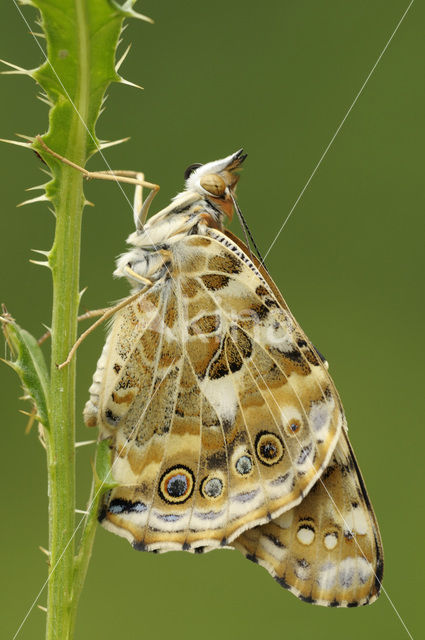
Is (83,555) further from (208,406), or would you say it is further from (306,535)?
(306,535)

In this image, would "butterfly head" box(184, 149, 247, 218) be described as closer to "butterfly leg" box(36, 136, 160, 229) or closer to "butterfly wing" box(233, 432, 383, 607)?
"butterfly leg" box(36, 136, 160, 229)

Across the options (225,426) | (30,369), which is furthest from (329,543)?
(30,369)

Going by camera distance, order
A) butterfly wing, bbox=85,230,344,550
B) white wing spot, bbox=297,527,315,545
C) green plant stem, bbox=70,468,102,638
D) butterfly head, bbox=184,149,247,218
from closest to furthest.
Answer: green plant stem, bbox=70,468,102,638
butterfly wing, bbox=85,230,344,550
white wing spot, bbox=297,527,315,545
butterfly head, bbox=184,149,247,218

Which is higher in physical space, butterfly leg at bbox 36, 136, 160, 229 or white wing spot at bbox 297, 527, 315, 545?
butterfly leg at bbox 36, 136, 160, 229

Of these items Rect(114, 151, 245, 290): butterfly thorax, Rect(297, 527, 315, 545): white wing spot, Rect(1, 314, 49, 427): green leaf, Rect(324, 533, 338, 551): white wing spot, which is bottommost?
Rect(297, 527, 315, 545): white wing spot

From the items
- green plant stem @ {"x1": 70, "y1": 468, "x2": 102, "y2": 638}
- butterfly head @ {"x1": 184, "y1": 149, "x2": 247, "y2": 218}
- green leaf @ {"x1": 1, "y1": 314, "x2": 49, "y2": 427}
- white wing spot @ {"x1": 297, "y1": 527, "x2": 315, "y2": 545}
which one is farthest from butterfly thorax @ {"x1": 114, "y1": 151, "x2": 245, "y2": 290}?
white wing spot @ {"x1": 297, "y1": 527, "x2": 315, "y2": 545}

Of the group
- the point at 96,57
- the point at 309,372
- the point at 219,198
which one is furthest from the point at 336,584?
the point at 96,57

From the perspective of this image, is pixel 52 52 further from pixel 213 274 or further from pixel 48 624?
pixel 48 624

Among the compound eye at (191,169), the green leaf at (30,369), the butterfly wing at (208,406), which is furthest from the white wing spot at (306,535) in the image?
the compound eye at (191,169)

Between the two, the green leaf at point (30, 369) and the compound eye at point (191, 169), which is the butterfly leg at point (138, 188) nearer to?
the compound eye at point (191, 169)
